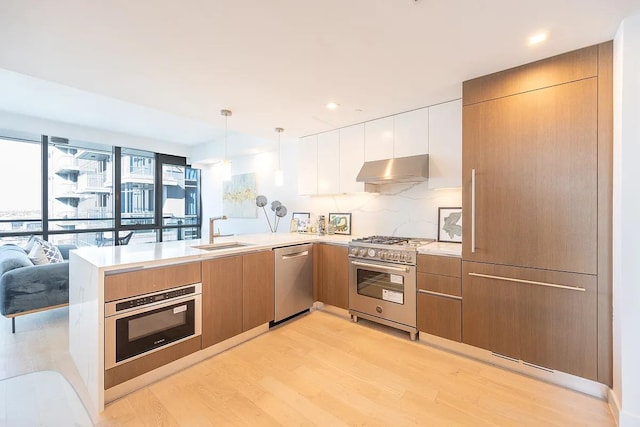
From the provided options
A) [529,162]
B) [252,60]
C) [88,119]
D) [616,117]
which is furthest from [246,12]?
[88,119]

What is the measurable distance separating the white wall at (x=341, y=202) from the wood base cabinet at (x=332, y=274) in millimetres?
626

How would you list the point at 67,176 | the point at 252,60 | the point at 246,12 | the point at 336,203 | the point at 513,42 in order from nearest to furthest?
the point at 246,12
the point at 513,42
the point at 252,60
the point at 336,203
the point at 67,176

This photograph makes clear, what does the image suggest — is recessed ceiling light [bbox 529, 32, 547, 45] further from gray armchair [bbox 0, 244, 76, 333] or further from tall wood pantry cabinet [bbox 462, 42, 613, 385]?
gray armchair [bbox 0, 244, 76, 333]

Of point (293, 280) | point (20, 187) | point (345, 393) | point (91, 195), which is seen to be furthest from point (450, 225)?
point (20, 187)

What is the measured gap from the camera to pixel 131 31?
1640 millimetres

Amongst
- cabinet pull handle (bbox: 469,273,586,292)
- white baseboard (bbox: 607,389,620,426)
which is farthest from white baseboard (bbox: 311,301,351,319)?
white baseboard (bbox: 607,389,620,426)

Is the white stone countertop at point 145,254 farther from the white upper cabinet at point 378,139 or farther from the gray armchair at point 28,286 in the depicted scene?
the white upper cabinet at point 378,139

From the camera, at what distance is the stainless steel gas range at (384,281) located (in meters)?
2.62

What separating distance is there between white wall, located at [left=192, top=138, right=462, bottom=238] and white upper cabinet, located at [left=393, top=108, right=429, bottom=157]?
1.53 ft

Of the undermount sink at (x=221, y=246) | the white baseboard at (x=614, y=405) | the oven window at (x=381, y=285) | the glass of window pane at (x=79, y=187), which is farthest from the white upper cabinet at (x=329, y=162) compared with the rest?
the glass of window pane at (x=79, y=187)

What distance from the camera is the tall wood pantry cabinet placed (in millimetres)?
1793

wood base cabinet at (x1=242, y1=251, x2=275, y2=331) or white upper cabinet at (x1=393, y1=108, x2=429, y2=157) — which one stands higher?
white upper cabinet at (x1=393, y1=108, x2=429, y2=157)

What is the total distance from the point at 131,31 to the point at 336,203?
2845 millimetres

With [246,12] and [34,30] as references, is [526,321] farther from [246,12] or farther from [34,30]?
[34,30]
